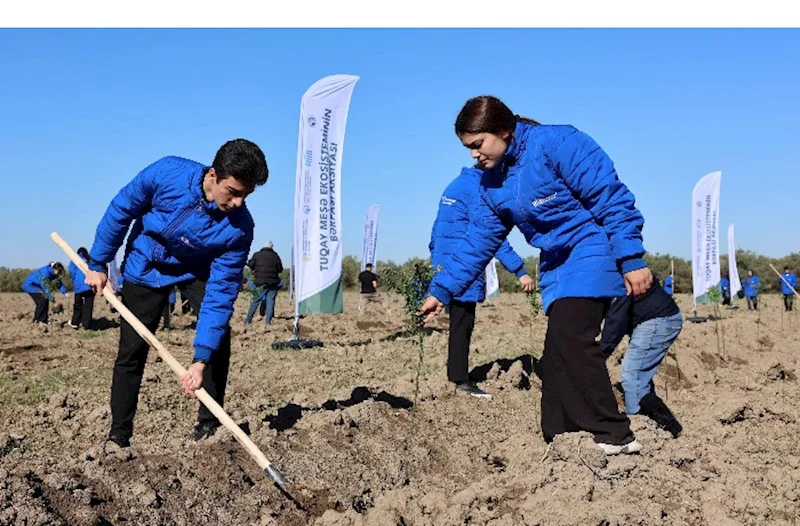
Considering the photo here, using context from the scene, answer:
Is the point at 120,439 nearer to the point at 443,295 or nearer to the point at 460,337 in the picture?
the point at 443,295

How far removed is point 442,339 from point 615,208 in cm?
759

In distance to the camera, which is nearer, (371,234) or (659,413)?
(659,413)

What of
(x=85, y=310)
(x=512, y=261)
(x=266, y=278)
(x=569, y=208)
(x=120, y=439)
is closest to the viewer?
(x=569, y=208)

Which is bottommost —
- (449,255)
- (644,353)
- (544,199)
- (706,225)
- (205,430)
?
(205,430)

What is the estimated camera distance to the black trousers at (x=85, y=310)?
43.5 feet

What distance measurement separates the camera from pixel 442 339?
1120 cm

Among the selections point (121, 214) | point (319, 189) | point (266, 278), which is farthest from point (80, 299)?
point (121, 214)

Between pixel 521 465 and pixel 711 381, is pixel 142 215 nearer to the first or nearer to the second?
pixel 521 465

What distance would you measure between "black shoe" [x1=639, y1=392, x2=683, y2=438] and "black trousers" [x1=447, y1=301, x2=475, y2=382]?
142 cm

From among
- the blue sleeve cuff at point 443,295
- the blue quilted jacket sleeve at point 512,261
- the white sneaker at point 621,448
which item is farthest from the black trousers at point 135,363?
the blue quilted jacket sleeve at point 512,261

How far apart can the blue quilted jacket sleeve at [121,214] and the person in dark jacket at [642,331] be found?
3012 mm

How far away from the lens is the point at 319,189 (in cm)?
1040

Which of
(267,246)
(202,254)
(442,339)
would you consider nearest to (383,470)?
(202,254)

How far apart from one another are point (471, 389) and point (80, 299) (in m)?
9.30
